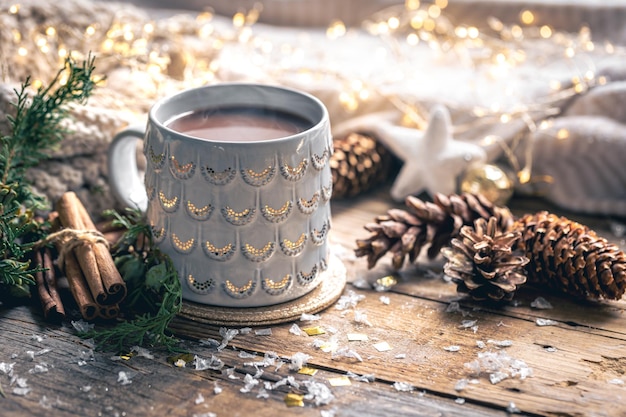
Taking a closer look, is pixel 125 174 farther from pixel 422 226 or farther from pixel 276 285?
pixel 422 226

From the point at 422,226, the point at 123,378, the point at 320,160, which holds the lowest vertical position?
the point at 123,378

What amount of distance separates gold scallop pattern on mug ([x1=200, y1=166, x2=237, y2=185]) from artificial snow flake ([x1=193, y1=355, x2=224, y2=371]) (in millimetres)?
187

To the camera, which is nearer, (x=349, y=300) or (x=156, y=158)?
(x=156, y=158)

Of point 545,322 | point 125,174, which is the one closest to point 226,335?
point 125,174

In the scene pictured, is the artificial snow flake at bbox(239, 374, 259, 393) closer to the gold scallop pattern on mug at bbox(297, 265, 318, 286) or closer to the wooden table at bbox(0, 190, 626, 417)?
the wooden table at bbox(0, 190, 626, 417)

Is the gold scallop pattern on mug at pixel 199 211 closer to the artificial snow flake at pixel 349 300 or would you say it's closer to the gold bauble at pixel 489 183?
the artificial snow flake at pixel 349 300

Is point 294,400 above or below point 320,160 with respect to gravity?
below

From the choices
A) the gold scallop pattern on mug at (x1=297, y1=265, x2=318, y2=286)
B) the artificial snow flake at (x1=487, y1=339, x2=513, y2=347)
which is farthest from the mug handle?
the artificial snow flake at (x1=487, y1=339, x2=513, y2=347)

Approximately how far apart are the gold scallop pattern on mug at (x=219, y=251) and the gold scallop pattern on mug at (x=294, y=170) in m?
0.10

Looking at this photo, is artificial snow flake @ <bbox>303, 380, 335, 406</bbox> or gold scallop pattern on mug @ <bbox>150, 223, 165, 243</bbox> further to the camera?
gold scallop pattern on mug @ <bbox>150, 223, 165, 243</bbox>

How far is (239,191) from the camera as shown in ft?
2.68

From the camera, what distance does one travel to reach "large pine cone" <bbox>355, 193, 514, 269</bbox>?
100 centimetres

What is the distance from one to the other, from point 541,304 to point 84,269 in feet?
1.79

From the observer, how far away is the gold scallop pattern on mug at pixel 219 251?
846mm
